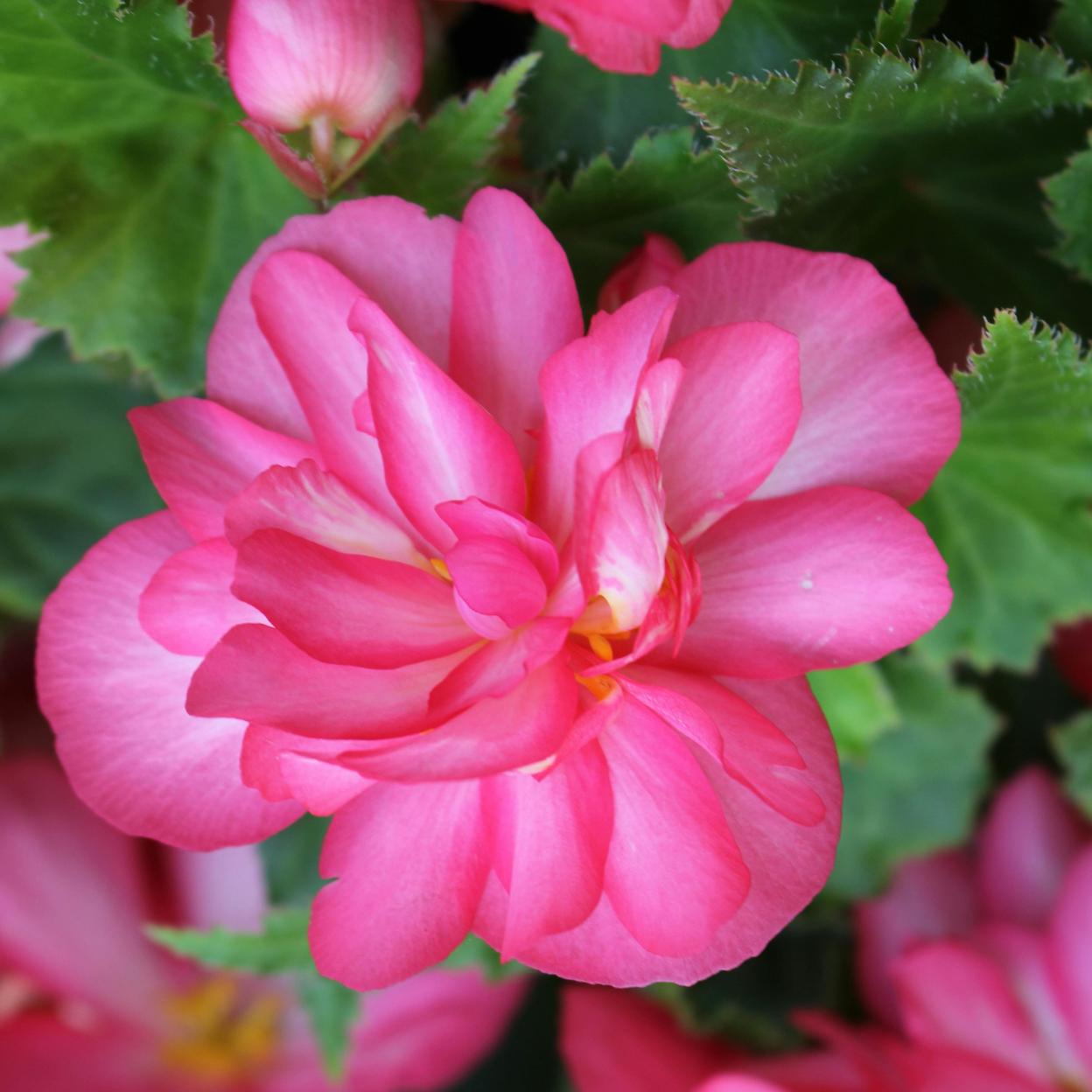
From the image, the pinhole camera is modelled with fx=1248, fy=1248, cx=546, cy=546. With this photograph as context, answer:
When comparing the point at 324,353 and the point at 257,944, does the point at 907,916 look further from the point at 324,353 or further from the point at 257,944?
the point at 324,353

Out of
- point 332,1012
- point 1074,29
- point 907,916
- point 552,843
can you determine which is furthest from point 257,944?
point 1074,29

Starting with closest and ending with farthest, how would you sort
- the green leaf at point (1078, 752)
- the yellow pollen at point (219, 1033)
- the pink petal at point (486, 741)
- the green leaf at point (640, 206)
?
the pink petal at point (486, 741) < the green leaf at point (640, 206) < the green leaf at point (1078, 752) < the yellow pollen at point (219, 1033)

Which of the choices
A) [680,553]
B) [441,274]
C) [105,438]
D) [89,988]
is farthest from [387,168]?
[89,988]

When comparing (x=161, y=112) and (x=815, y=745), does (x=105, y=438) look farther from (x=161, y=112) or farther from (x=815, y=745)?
(x=815, y=745)

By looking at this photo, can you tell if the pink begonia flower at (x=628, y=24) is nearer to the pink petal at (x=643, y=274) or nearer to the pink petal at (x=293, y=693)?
the pink petal at (x=643, y=274)

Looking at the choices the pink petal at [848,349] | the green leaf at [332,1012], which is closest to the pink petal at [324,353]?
the pink petal at [848,349]
